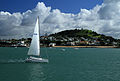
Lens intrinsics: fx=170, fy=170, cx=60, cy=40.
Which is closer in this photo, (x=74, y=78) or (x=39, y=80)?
(x=39, y=80)

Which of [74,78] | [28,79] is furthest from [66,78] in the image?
[28,79]

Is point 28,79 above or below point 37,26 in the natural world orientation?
below

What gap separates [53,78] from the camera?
36.3 metres

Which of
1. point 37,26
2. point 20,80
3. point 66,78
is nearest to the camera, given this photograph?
point 20,80

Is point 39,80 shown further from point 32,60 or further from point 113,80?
point 32,60

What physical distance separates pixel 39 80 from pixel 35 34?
23056 millimetres

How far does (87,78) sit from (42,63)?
23427 millimetres

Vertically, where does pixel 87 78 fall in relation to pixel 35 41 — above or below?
below

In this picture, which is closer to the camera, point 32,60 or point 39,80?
point 39,80

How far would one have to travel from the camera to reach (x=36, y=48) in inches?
2185

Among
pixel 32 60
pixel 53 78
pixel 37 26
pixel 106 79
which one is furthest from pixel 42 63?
pixel 106 79

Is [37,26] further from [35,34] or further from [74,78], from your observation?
[74,78]

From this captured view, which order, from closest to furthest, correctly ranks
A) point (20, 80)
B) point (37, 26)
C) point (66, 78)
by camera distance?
point (20, 80) < point (66, 78) < point (37, 26)

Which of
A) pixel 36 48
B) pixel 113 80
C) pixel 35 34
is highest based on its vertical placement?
pixel 35 34
